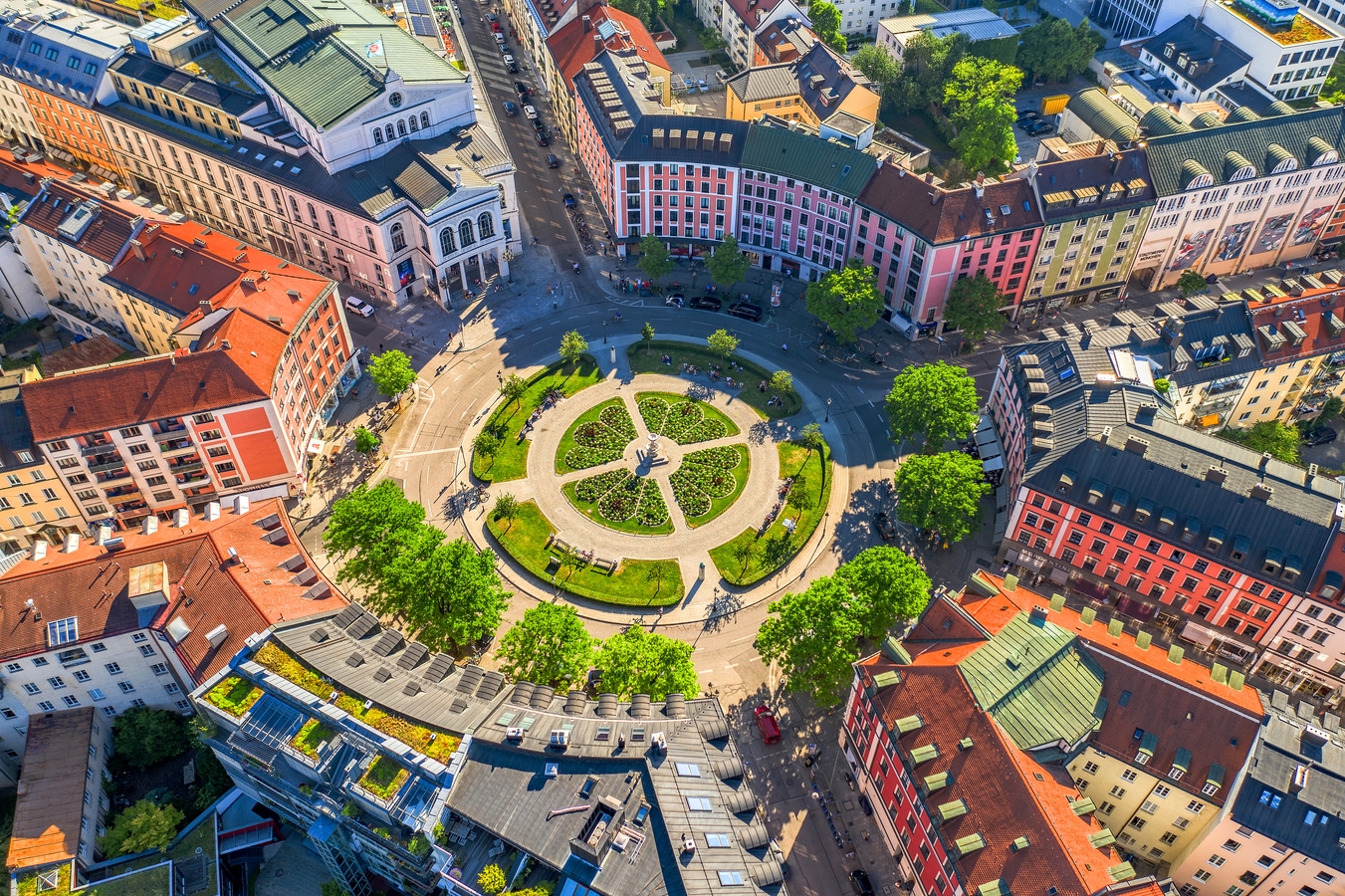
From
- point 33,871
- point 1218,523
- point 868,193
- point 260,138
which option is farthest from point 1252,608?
point 260,138

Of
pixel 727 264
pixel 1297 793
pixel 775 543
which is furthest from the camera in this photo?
pixel 727 264

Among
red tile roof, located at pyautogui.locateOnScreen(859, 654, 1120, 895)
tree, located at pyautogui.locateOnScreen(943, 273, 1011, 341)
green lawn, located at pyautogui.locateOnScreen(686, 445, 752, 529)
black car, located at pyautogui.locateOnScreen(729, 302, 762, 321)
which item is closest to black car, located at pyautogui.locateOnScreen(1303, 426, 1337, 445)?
tree, located at pyautogui.locateOnScreen(943, 273, 1011, 341)

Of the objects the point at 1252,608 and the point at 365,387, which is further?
the point at 365,387

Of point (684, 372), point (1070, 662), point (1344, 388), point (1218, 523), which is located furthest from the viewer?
point (684, 372)

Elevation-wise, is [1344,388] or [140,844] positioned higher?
[1344,388]

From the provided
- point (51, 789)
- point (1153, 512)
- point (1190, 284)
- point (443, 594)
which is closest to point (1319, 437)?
point (1190, 284)

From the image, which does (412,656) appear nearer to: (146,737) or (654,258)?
(146,737)

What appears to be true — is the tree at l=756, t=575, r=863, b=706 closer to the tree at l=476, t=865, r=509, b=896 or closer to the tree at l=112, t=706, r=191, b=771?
the tree at l=476, t=865, r=509, b=896

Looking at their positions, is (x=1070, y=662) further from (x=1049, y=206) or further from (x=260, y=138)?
(x=260, y=138)
